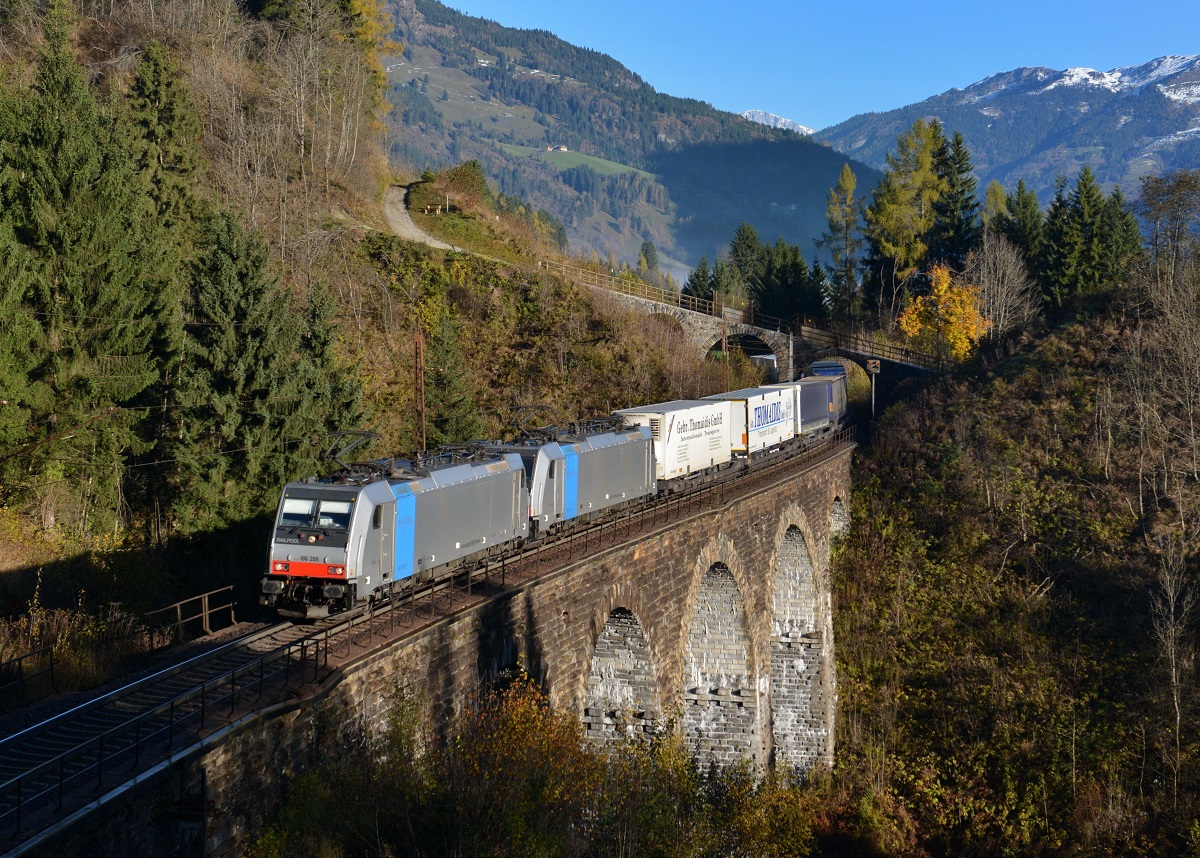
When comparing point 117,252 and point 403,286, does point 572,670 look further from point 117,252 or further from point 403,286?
point 403,286

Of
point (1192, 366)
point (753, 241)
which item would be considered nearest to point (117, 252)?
point (1192, 366)

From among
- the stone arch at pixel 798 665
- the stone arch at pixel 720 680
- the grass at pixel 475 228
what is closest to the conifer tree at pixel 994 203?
the grass at pixel 475 228

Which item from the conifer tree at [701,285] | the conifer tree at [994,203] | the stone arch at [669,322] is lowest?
the stone arch at [669,322]

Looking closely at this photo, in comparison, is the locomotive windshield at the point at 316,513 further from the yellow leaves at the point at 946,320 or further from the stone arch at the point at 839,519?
the yellow leaves at the point at 946,320

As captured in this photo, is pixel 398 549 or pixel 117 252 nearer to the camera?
pixel 398 549

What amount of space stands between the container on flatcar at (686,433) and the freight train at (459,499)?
5cm

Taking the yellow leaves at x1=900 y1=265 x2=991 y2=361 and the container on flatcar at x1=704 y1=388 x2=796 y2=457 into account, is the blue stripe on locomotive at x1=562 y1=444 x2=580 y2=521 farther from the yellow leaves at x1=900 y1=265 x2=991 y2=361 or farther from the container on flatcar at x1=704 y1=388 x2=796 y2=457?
the yellow leaves at x1=900 y1=265 x2=991 y2=361

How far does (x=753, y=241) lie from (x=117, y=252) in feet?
305

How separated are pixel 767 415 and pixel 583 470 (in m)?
16.6

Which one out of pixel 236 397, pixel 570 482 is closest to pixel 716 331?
pixel 570 482

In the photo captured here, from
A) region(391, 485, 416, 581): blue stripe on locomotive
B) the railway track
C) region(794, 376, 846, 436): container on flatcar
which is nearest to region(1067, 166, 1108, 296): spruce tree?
region(794, 376, 846, 436): container on flatcar

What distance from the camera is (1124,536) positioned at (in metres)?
42.2

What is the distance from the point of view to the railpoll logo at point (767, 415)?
40.7 m

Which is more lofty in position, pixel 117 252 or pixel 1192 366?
pixel 117 252
